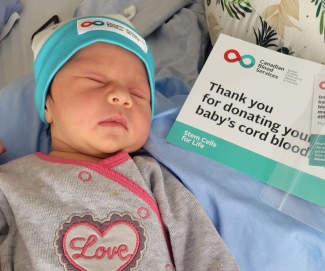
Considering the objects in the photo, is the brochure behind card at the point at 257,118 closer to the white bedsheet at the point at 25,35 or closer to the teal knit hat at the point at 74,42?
the teal knit hat at the point at 74,42

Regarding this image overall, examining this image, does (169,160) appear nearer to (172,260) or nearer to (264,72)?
(172,260)

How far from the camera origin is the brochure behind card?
2.72 feet

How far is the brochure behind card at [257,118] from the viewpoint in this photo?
83 cm

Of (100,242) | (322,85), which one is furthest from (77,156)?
(322,85)

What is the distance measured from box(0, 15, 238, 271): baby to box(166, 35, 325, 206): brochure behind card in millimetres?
114

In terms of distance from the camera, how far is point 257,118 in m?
0.88

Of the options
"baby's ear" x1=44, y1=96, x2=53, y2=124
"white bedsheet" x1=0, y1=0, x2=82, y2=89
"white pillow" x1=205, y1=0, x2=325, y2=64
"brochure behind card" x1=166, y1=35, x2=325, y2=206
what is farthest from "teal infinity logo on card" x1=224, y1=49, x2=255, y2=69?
"white bedsheet" x1=0, y1=0, x2=82, y2=89

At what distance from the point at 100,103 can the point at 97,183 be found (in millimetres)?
162

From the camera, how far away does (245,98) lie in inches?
35.6

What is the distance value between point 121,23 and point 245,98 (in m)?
0.34

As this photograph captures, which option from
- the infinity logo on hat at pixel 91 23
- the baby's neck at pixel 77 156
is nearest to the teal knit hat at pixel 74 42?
the infinity logo on hat at pixel 91 23

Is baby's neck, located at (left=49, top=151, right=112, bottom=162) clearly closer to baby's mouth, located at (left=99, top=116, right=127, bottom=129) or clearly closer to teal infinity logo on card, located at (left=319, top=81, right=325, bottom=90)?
baby's mouth, located at (left=99, top=116, right=127, bottom=129)

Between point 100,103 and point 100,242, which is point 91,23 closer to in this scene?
point 100,103

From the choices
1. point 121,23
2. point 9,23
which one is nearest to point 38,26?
point 9,23
